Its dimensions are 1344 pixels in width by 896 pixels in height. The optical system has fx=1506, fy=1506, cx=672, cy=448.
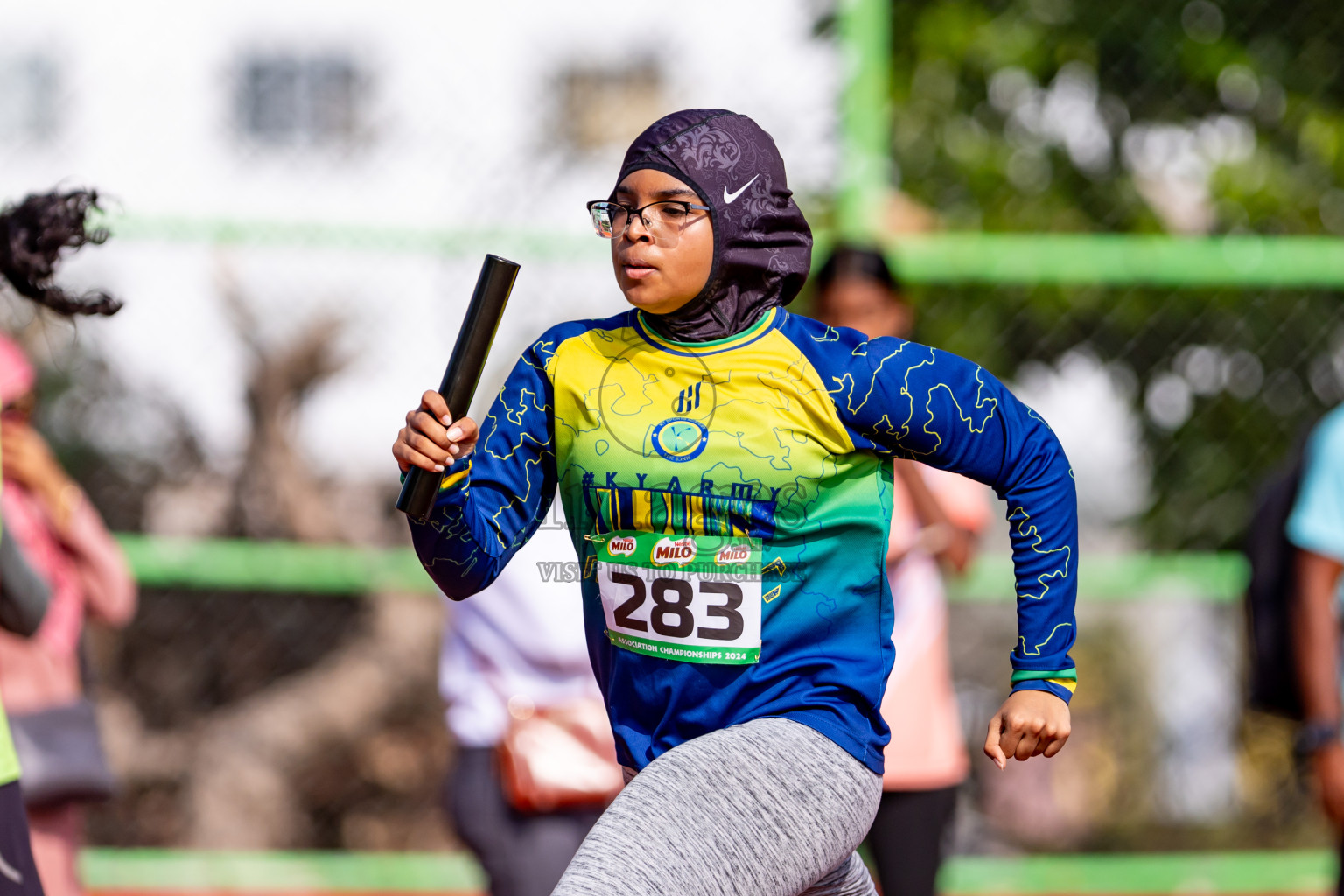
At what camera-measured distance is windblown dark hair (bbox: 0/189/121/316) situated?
8.79ft

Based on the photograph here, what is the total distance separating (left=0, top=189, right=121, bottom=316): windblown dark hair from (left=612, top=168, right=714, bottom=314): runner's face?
107 cm

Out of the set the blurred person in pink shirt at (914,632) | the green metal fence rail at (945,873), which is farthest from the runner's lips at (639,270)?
the green metal fence rail at (945,873)

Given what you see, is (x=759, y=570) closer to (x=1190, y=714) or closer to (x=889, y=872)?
(x=889, y=872)

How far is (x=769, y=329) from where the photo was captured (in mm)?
2291

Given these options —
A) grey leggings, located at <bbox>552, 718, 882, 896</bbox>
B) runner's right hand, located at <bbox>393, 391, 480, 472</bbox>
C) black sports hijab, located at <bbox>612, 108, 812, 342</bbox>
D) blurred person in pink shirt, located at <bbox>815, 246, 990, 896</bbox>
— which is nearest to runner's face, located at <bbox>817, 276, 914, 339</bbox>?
blurred person in pink shirt, located at <bbox>815, 246, 990, 896</bbox>

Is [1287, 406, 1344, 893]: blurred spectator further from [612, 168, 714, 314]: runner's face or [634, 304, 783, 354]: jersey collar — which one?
[612, 168, 714, 314]: runner's face

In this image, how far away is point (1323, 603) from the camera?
345cm

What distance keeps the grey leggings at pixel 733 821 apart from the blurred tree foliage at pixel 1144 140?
177 inches

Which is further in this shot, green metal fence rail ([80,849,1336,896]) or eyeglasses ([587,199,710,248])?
green metal fence rail ([80,849,1336,896])

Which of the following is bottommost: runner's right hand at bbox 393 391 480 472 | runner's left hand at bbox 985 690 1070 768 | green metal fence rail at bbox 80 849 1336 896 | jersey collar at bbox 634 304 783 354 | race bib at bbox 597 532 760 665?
green metal fence rail at bbox 80 849 1336 896

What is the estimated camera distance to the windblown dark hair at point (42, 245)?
2.68 meters

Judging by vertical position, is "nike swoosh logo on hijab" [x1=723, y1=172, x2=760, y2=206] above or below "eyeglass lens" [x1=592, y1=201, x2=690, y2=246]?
above

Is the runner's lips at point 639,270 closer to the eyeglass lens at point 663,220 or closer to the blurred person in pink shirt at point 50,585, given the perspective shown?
the eyeglass lens at point 663,220

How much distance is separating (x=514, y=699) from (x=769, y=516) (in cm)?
151
